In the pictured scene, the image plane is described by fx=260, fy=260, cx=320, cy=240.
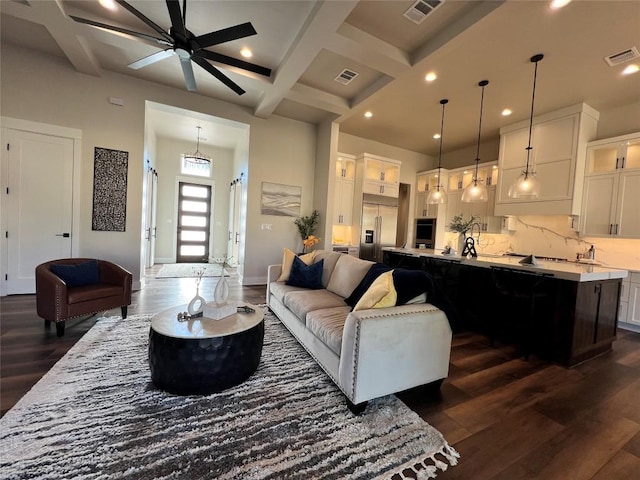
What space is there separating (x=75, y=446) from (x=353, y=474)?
1491 mm

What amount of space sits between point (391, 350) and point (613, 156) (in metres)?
5.20

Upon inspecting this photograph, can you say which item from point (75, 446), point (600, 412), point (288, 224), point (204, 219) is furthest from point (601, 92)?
point (204, 219)

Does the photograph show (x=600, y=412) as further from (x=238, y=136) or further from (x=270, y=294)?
(x=238, y=136)

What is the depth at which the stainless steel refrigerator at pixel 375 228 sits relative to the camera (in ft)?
19.8

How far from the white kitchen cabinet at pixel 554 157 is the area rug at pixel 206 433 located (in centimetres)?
472

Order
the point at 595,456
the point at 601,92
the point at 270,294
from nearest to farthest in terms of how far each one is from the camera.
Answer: the point at 595,456 < the point at 270,294 < the point at 601,92

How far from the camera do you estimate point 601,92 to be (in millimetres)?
3883

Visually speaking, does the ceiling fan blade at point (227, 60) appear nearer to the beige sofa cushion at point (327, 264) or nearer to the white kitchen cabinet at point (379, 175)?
the beige sofa cushion at point (327, 264)

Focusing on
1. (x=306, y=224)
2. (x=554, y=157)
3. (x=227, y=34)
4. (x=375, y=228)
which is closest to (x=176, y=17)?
(x=227, y=34)

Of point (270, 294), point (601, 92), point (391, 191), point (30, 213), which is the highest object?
point (601, 92)

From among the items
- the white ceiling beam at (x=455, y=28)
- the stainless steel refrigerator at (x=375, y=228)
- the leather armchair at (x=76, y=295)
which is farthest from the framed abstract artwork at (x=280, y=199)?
the white ceiling beam at (x=455, y=28)

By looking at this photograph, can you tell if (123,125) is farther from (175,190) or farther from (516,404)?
(516,404)

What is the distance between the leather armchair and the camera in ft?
8.54

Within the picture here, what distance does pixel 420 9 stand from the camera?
106 inches
